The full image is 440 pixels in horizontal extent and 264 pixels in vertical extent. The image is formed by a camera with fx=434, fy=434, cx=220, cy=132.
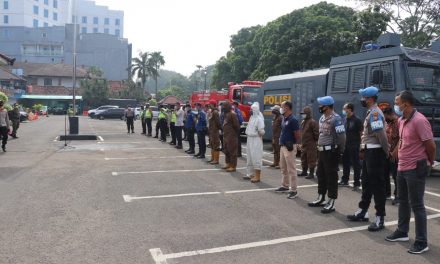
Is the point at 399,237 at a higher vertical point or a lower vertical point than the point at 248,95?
lower

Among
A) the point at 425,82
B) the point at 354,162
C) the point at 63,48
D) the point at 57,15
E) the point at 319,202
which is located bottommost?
the point at 319,202

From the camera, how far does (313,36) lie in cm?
3114

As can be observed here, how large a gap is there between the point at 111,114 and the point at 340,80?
131ft

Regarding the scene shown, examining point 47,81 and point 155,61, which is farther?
point 155,61

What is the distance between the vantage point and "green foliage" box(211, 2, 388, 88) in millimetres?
28291

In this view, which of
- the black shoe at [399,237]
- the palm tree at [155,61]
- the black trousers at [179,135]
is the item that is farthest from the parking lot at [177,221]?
the palm tree at [155,61]

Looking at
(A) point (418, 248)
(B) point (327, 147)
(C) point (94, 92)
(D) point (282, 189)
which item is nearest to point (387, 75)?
(D) point (282, 189)

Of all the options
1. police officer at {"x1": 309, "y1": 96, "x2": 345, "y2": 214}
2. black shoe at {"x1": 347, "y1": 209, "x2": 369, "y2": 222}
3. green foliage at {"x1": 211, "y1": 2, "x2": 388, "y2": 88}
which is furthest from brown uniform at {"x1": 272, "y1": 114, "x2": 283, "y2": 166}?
green foliage at {"x1": 211, "y1": 2, "x2": 388, "y2": 88}

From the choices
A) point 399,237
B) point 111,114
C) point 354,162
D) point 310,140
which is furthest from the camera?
point 111,114

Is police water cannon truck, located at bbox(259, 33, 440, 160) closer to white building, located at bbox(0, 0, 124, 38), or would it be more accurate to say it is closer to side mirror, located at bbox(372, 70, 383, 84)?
side mirror, located at bbox(372, 70, 383, 84)

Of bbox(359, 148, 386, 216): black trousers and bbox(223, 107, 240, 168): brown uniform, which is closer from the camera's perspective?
bbox(359, 148, 386, 216): black trousers

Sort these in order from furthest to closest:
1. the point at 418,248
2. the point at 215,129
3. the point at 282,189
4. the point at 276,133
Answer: the point at 215,129
the point at 276,133
the point at 282,189
the point at 418,248

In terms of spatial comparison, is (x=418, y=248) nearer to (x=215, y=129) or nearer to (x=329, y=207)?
(x=329, y=207)

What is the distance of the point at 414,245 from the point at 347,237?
2.74ft
